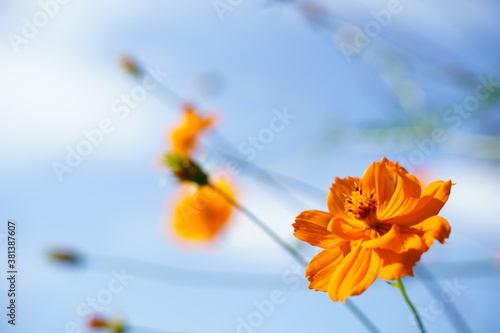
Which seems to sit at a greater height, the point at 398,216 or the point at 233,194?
the point at 233,194

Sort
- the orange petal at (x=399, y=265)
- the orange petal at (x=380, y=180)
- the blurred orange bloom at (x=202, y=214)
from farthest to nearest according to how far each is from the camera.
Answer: the blurred orange bloom at (x=202, y=214), the orange petal at (x=380, y=180), the orange petal at (x=399, y=265)

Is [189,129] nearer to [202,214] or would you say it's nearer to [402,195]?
[202,214]

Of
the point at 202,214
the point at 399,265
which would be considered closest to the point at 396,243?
the point at 399,265

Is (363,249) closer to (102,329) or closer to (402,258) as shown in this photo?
(402,258)

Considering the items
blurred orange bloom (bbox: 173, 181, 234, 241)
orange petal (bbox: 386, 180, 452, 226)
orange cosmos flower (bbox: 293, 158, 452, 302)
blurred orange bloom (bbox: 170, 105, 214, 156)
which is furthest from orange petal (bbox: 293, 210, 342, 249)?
blurred orange bloom (bbox: 170, 105, 214, 156)

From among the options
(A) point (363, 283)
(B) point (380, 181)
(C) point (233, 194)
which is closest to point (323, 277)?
(A) point (363, 283)

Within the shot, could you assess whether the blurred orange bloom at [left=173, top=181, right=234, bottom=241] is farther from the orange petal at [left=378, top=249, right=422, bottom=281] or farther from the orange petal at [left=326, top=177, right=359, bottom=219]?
the orange petal at [left=378, top=249, right=422, bottom=281]

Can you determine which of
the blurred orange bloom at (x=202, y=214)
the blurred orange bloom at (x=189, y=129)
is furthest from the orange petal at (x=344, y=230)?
the blurred orange bloom at (x=189, y=129)

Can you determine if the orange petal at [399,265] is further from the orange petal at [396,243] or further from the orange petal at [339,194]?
the orange petal at [339,194]

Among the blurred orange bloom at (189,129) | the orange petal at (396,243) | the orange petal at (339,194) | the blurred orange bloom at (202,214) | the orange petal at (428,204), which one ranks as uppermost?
the blurred orange bloom at (189,129)
